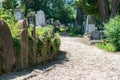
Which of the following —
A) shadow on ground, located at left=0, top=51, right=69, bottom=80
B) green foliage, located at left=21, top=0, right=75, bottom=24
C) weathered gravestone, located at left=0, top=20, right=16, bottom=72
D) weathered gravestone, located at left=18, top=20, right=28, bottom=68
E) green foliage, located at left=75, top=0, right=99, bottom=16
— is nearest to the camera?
shadow on ground, located at left=0, top=51, right=69, bottom=80

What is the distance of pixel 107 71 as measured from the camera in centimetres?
1045

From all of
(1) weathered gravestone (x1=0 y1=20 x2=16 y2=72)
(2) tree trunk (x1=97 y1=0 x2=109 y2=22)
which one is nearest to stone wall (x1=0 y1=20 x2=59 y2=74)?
(1) weathered gravestone (x1=0 y1=20 x2=16 y2=72)

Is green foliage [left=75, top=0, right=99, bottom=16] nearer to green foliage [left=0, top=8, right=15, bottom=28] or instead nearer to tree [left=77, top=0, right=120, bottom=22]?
tree [left=77, top=0, right=120, bottom=22]

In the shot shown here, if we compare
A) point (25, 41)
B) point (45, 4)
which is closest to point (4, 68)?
point (25, 41)

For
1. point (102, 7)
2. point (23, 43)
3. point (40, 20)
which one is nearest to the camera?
point (23, 43)

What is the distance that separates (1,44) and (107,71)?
A: 3.38 m

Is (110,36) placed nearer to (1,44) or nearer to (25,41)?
(25,41)

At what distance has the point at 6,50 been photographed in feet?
31.0

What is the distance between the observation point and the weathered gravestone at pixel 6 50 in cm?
936

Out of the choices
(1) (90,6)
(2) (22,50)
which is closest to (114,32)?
(2) (22,50)

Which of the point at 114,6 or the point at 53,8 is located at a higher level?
the point at 114,6

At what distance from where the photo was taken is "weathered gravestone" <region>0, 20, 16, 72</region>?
30.7 ft

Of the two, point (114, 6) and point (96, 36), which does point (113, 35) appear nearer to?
point (96, 36)

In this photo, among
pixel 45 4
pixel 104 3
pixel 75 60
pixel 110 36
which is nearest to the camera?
pixel 75 60
